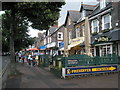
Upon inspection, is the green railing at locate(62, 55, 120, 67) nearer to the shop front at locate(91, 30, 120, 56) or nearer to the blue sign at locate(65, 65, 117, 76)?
the blue sign at locate(65, 65, 117, 76)

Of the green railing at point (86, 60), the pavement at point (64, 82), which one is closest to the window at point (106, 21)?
the green railing at point (86, 60)

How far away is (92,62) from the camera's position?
8.66 meters

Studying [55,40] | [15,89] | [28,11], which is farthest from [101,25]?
[55,40]

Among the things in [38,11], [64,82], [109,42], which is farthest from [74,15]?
[64,82]

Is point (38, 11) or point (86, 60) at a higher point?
point (38, 11)

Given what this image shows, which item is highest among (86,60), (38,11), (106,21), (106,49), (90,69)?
(106,21)

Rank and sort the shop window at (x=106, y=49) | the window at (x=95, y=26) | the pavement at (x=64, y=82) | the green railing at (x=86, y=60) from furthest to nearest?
the window at (x=95, y=26) → the shop window at (x=106, y=49) → the green railing at (x=86, y=60) → the pavement at (x=64, y=82)

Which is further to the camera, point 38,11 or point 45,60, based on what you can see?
point 45,60

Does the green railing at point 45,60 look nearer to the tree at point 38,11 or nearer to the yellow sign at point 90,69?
the tree at point 38,11

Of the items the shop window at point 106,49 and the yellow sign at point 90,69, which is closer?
the yellow sign at point 90,69

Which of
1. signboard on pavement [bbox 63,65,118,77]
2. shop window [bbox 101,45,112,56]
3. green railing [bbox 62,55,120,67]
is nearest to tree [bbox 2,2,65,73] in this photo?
green railing [bbox 62,55,120,67]

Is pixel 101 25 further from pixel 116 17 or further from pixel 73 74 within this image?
pixel 73 74

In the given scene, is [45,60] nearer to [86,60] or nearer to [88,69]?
[86,60]

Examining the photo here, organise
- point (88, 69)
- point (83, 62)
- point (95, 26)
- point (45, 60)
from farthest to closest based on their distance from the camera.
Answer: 1. point (95, 26)
2. point (45, 60)
3. point (83, 62)
4. point (88, 69)
